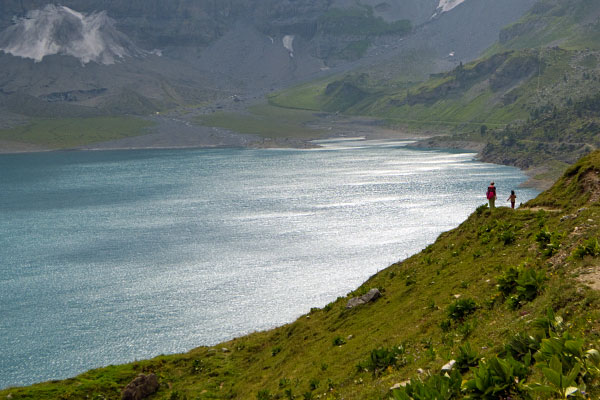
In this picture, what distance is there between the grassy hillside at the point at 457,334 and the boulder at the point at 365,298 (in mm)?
1104

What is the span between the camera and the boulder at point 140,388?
1467 inches

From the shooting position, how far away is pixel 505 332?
20.8 m

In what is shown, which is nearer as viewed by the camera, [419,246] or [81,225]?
[419,246]

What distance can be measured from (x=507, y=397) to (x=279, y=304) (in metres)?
78.5

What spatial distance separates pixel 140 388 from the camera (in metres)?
37.8

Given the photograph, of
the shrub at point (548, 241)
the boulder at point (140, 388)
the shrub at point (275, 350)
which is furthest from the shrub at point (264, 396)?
the shrub at point (548, 241)

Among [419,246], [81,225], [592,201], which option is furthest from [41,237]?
[592,201]

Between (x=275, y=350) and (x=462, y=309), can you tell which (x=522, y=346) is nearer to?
(x=462, y=309)

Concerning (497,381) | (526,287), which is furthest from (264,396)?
(497,381)

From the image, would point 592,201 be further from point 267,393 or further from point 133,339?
point 133,339

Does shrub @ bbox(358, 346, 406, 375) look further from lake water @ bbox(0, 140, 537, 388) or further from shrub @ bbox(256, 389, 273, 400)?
lake water @ bbox(0, 140, 537, 388)

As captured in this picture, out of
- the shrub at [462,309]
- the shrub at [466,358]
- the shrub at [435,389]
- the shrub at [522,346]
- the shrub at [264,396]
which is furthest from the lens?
the shrub at [264,396]

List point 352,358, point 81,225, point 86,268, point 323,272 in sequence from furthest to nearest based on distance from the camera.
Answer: point 81,225, point 86,268, point 323,272, point 352,358

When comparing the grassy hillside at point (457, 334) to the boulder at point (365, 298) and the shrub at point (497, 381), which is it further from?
the boulder at point (365, 298)
